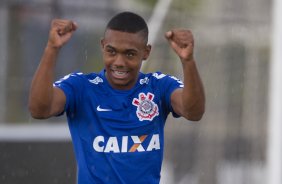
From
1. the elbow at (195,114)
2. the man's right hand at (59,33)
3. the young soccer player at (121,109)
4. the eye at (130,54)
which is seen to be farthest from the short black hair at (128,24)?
the elbow at (195,114)

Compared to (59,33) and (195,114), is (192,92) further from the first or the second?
(59,33)

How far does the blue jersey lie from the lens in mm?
5262

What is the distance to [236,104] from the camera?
11.0 m

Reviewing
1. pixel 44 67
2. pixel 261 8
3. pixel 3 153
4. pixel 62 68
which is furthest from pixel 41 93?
pixel 62 68

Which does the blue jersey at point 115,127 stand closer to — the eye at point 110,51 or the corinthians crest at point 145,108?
the corinthians crest at point 145,108

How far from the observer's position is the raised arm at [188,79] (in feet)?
16.7

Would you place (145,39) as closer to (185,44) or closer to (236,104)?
(185,44)

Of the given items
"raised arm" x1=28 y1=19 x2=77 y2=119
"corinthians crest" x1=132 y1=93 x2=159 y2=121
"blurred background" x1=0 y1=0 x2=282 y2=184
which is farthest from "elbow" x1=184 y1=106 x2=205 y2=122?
"blurred background" x1=0 y1=0 x2=282 y2=184

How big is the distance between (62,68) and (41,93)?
8334mm

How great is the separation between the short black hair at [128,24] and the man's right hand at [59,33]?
0.34 meters

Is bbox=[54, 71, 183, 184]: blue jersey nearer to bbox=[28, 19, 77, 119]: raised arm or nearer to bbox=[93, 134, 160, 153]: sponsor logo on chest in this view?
bbox=[93, 134, 160, 153]: sponsor logo on chest

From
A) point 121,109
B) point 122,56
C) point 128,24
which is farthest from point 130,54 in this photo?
point 121,109

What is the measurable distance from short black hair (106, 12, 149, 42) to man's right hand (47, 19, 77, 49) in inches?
13.3

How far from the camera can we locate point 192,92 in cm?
516
